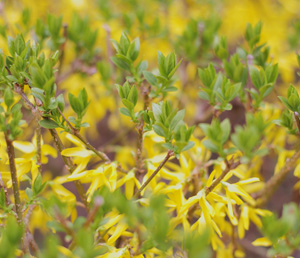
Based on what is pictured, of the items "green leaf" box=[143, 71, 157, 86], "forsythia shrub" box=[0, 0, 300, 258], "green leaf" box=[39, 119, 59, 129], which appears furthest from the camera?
"green leaf" box=[143, 71, 157, 86]

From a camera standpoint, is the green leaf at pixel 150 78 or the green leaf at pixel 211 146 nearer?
the green leaf at pixel 211 146

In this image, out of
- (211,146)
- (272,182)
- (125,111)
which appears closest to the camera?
(211,146)

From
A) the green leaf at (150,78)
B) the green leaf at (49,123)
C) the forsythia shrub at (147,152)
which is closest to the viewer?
the forsythia shrub at (147,152)

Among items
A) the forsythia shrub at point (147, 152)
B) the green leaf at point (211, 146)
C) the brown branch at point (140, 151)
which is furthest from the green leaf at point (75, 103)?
the green leaf at point (211, 146)

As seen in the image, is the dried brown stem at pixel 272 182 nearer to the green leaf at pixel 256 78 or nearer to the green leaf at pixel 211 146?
the green leaf at pixel 256 78

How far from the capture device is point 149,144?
928 mm

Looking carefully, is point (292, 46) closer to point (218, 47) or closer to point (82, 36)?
point (218, 47)

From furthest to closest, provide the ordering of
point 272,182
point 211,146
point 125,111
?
point 272,182, point 125,111, point 211,146

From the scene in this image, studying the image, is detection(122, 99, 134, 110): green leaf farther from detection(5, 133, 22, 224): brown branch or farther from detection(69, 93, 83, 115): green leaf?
detection(5, 133, 22, 224): brown branch

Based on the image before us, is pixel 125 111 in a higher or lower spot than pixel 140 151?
higher

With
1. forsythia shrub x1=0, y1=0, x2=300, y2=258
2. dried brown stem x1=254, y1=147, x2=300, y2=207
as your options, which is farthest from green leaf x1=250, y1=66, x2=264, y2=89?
dried brown stem x1=254, y1=147, x2=300, y2=207

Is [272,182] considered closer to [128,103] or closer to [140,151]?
[140,151]

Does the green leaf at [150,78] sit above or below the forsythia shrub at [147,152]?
above

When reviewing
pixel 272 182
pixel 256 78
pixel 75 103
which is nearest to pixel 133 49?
pixel 75 103
